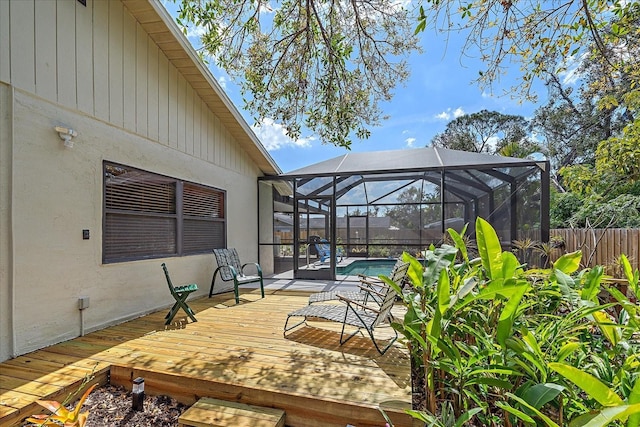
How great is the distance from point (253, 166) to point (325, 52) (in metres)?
4.17

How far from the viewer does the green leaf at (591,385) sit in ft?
2.83

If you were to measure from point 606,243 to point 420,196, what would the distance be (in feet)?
13.9

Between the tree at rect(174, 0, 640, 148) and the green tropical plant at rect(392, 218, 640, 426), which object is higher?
the tree at rect(174, 0, 640, 148)

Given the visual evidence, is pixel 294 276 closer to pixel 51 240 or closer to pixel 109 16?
pixel 51 240

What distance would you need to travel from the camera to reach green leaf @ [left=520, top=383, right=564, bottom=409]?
1.07 metres

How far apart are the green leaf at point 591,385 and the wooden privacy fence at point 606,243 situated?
22.3 feet

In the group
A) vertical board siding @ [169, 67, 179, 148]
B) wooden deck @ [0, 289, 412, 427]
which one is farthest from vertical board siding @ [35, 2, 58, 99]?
wooden deck @ [0, 289, 412, 427]

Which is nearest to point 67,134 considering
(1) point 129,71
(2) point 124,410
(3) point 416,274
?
(1) point 129,71

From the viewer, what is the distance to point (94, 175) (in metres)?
3.99

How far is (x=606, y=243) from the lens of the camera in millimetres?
6711

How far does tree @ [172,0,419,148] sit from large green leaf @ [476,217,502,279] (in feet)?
13.0

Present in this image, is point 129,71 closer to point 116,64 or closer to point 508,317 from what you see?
point 116,64

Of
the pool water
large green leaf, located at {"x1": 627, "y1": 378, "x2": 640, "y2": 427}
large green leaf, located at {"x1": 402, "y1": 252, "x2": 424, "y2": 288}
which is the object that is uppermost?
large green leaf, located at {"x1": 402, "y1": 252, "x2": 424, "y2": 288}

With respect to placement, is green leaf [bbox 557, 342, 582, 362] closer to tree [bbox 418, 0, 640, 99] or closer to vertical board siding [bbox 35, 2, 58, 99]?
tree [bbox 418, 0, 640, 99]
